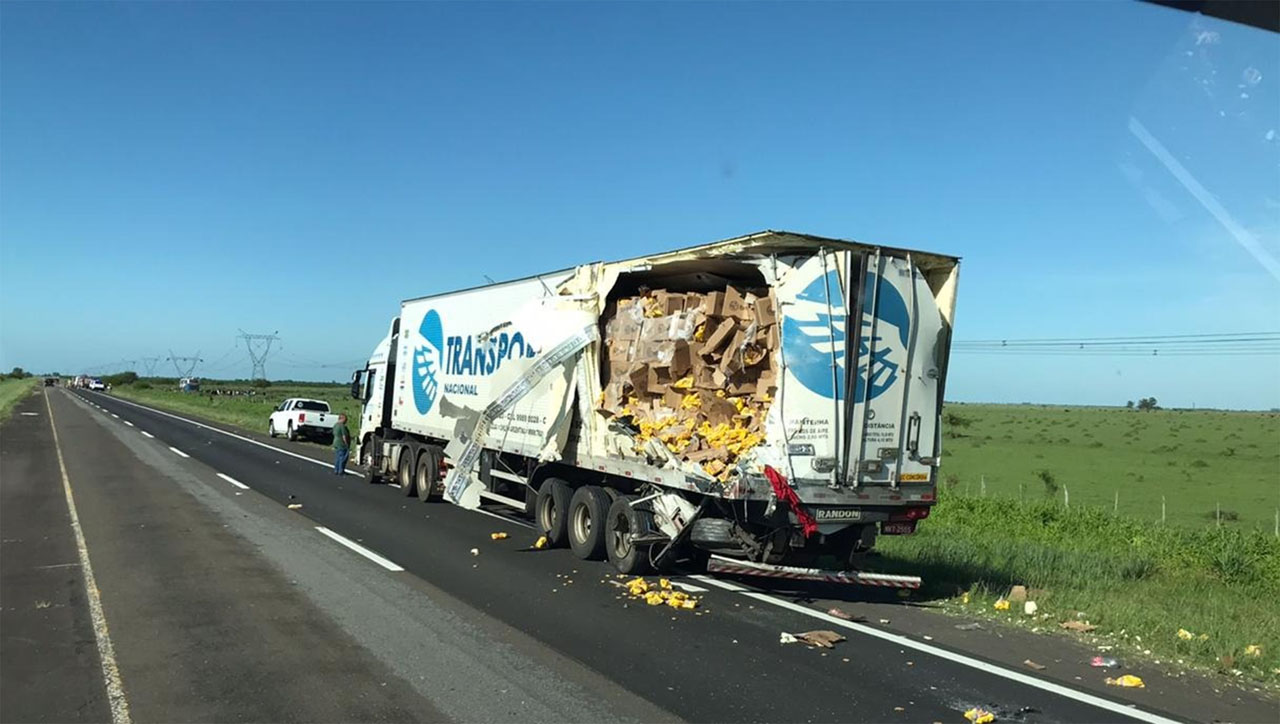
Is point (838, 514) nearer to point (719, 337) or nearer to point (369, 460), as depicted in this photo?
point (719, 337)

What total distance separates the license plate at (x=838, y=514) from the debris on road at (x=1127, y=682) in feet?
9.58

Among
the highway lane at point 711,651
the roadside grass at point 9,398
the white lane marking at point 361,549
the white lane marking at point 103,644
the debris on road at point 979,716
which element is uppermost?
the debris on road at point 979,716

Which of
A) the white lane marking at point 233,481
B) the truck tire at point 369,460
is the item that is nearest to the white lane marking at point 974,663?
the white lane marking at point 233,481

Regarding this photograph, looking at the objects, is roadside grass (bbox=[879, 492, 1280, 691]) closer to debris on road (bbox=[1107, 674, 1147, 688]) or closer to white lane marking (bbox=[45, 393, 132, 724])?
debris on road (bbox=[1107, 674, 1147, 688])

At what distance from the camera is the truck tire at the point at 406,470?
57.4ft

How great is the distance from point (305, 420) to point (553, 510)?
24967 millimetres

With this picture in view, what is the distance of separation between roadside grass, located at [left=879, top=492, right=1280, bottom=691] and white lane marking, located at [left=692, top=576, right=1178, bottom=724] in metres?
1.53

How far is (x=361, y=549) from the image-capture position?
439 inches

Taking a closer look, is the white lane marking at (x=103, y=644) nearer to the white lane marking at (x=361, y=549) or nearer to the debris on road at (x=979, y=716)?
the white lane marking at (x=361, y=549)

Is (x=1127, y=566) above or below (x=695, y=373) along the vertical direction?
below

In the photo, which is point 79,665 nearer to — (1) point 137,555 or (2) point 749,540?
(1) point 137,555

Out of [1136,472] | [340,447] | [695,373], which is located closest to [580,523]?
[695,373]

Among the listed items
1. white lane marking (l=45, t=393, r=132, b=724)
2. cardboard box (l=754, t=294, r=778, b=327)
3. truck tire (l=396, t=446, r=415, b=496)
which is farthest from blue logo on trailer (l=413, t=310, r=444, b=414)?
cardboard box (l=754, t=294, r=778, b=327)

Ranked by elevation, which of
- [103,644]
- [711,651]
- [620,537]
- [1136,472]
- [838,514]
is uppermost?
[1136,472]
